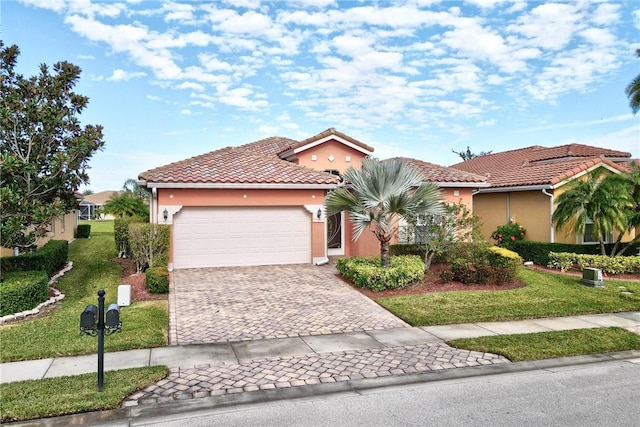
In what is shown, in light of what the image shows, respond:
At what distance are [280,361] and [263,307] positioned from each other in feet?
11.2

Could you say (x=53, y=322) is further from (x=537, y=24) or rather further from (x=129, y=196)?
(x=129, y=196)

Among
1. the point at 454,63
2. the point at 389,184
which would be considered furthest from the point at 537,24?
the point at 389,184

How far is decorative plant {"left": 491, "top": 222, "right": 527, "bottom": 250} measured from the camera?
57.8 ft

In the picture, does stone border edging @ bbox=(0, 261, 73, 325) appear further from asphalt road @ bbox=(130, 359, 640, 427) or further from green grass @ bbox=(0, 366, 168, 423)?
asphalt road @ bbox=(130, 359, 640, 427)

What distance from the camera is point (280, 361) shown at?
668 cm

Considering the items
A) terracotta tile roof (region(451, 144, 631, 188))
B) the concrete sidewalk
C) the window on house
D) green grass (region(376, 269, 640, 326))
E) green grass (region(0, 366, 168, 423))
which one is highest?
terracotta tile roof (region(451, 144, 631, 188))

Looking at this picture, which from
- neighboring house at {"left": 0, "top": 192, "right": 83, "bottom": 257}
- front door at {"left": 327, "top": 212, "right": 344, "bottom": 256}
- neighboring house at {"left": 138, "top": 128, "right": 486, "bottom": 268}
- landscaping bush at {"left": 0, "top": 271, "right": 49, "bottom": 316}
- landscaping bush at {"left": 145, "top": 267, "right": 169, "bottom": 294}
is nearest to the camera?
landscaping bush at {"left": 0, "top": 271, "right": 49, "bottom": 316}

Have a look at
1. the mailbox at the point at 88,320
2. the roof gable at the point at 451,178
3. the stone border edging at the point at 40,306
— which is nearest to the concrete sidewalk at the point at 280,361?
the mailbox at the point at 88,320

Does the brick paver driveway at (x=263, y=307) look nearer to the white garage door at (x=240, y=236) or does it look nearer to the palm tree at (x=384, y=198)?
the white garage door at (x=240, y=236)

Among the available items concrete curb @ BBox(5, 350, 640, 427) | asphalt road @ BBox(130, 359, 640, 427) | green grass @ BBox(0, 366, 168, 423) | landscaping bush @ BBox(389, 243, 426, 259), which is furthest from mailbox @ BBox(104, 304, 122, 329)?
landscaping bush @ BBox(389, 243, 426, 259)

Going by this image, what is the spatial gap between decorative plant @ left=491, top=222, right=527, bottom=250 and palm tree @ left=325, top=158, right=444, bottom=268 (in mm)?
6751

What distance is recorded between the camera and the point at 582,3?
44.2 ft

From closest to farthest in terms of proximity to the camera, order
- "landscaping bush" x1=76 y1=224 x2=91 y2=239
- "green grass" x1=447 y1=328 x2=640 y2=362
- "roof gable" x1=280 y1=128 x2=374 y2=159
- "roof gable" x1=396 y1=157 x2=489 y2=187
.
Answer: "green grass" x1=447 y1=328 x2=640 y2=362, "roof gable" x1=396 y1=157 x2=489 y2=187, "roof gable" x1=280 y1=128 x2=374 y2=159, "landscaping bush" x1=76 y1=224 x2=91 y2=239

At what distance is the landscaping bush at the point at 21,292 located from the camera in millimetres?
8789
